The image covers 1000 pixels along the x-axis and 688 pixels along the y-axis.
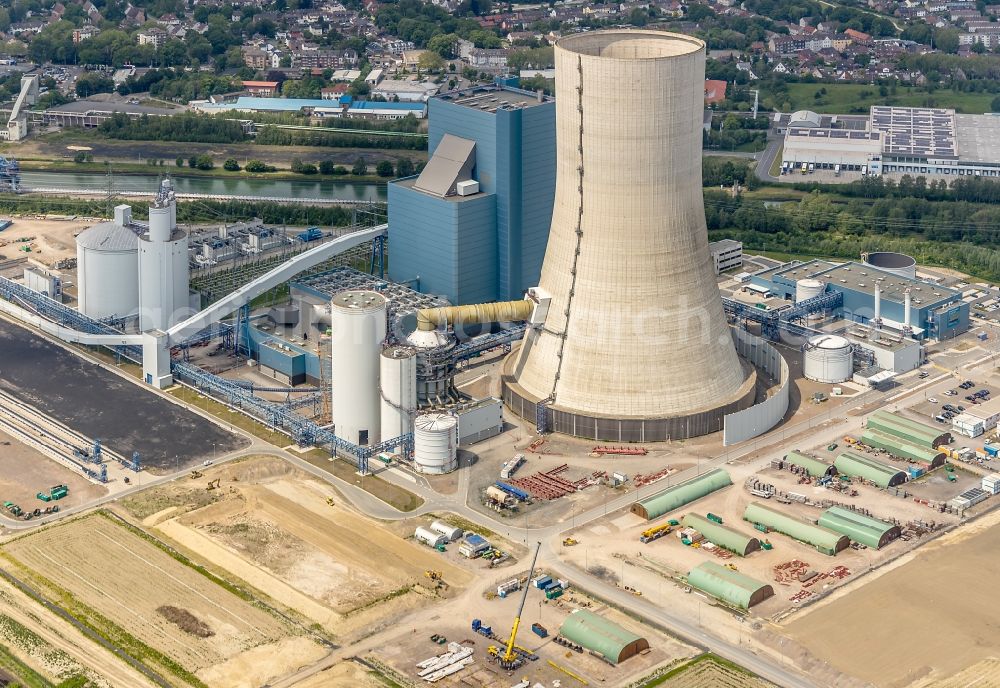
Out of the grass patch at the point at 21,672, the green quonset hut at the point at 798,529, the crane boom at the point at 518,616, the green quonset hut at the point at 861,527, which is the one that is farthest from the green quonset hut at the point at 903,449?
the grass patch at the point at 21,672

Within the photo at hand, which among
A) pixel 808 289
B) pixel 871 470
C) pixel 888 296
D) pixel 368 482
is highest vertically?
pixel 808 289

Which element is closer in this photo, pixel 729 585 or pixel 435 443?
pixel 729 585

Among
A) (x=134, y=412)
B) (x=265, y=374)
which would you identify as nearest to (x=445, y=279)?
(x=265, y=374)

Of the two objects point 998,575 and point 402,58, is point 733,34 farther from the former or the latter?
point 998,575

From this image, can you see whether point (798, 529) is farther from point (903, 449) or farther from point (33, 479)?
point (33, 479)

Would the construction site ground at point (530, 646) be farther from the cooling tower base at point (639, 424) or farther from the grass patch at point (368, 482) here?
the cooling tower base at point (639, 424)

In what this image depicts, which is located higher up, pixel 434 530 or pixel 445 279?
pixel 445 279

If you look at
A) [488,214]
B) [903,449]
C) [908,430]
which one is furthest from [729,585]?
[488,214]

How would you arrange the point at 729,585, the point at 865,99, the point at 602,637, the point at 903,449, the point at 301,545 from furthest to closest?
the point at 865,99 < the point at 903,449 < the point at 301,545 < the point at 729,585 < the point at 602,637
